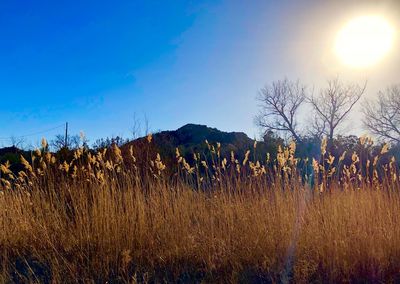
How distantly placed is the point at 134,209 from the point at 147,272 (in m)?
0.94

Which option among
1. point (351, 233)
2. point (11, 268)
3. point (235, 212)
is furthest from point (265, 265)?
point (11, 268)

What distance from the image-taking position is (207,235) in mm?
3633

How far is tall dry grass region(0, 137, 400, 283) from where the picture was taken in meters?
3.06

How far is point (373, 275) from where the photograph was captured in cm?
298

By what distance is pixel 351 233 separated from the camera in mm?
3453

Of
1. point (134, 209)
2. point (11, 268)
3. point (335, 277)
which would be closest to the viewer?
point (335, 277)

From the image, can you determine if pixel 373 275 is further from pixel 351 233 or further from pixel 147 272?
pixel 147 272

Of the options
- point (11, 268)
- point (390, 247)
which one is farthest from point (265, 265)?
point (11, 268)

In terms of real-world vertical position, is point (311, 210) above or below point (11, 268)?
above

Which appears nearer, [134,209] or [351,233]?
[351,233]

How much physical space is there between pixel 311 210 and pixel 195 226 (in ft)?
4.73

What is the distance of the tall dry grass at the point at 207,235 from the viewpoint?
3.06m

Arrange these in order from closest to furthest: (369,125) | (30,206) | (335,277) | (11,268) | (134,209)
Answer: (335,277), (11,268), (134,209), (30,206), (369,125)

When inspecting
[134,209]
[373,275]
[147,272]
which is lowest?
[373,275]
